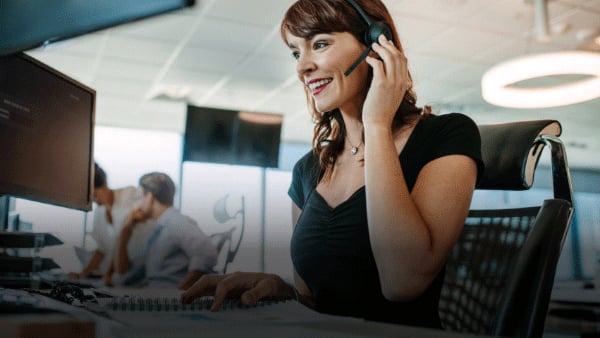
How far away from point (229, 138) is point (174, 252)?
151 cm

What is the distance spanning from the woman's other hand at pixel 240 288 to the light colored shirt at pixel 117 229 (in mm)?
1134

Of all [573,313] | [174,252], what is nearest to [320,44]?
[174,252]

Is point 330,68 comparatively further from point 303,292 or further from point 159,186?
point 159,186

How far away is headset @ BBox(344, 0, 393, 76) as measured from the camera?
759mm

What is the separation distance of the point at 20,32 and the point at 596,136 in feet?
21.5

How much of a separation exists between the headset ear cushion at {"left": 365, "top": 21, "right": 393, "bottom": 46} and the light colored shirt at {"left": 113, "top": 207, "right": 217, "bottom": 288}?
2.84 ft

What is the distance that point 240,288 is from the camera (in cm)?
56

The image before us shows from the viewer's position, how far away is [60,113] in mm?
964

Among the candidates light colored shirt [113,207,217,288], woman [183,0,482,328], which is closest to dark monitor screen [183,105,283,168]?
light colored shirt [113,207,217,288]

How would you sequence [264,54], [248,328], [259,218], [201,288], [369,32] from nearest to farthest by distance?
[248,328] → [201,288] → [369,32] → [259,218] → [264,54]

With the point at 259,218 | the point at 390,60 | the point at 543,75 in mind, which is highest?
the point at 543,75

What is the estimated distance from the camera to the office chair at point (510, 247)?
2.01 ft

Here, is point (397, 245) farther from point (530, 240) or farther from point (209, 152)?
point (209, 152)

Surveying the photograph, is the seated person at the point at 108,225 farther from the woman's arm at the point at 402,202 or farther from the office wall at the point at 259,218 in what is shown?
the woman's arm at the point at 402,202
